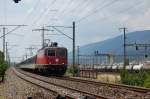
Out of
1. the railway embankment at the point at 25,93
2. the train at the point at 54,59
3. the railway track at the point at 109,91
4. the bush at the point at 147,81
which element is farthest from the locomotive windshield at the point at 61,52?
the railway track at the point at 109,91

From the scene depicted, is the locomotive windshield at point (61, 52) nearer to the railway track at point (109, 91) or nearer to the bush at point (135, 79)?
the bush at point (135, 79)

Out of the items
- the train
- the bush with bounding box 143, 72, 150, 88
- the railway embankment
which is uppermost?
the train

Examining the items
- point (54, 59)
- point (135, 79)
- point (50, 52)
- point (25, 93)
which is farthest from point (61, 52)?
point (25, 93)

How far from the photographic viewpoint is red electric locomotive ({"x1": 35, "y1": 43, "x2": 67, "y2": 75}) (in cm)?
4606

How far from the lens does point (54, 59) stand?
152 feet

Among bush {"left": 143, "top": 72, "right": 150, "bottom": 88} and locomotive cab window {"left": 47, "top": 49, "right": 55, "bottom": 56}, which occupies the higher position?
locomotive cab window {"left": 47, "top": 49, "right": 55, "bottom": 56}

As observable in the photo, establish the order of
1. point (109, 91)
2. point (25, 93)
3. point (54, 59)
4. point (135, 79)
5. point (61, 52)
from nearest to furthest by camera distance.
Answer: point (25, 93)
point (109, 91)
point (135, 79)
point (54, 59)
point (61, 52)

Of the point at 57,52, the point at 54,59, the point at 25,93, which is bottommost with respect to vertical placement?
the point at 25,93

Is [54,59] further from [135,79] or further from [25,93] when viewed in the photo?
[25,93]

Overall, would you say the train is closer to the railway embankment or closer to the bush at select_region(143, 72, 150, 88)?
the bush at select_region(143, 72, 150, 88)

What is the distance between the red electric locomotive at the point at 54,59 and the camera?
1813 inches

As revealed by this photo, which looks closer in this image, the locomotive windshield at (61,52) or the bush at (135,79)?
the bush at (135,79)

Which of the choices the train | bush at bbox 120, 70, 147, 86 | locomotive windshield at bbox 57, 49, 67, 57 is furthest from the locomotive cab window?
bush at bbox 120, 70, 147, 86

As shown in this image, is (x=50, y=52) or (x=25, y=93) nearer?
(x=25, y=93)
